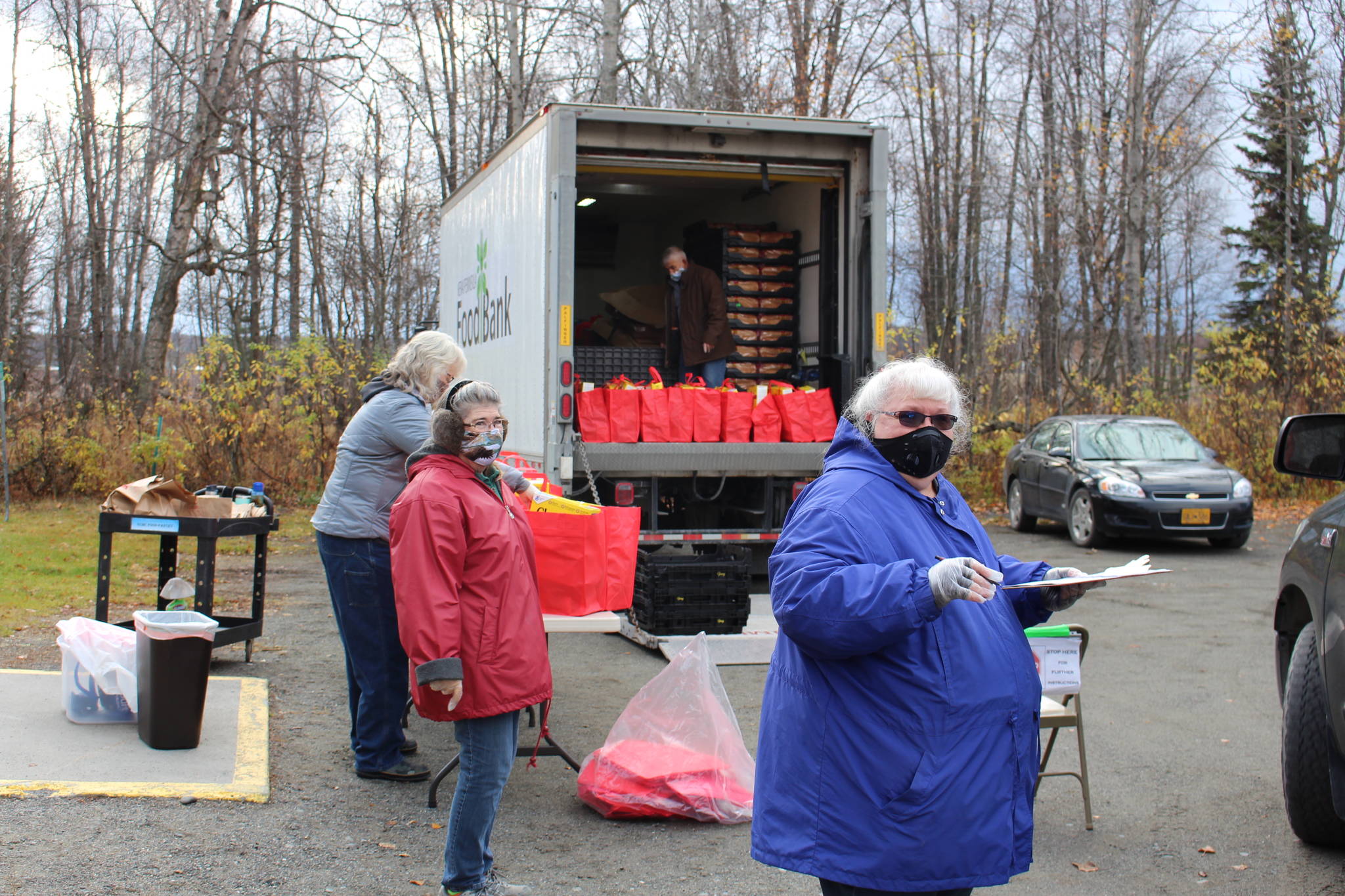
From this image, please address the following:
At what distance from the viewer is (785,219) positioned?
34.1 ft

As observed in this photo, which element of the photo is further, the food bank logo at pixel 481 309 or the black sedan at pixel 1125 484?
the black sedan at pixel 1125 484

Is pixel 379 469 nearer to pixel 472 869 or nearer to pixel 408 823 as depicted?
pixel 408 823

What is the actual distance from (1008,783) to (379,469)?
3.18 metres

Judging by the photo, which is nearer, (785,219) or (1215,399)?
(785,219)

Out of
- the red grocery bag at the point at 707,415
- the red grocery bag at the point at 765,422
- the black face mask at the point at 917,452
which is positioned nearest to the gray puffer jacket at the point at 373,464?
the black face mask at the point at 917,452

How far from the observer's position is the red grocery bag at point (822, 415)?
8727 millimetres

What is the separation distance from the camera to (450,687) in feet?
11.4

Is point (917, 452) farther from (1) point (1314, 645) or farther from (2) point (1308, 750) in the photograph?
(2) point (1308, 750)

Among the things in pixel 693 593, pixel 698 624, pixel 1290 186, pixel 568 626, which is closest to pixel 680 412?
pixel 693 593

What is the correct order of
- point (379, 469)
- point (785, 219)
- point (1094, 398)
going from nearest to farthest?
1. point (379, 469)
2. point (785, 219)
3. point (1094, 398)

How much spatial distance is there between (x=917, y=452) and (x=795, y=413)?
6.04 m

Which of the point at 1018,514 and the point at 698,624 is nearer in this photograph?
the point at 698,624

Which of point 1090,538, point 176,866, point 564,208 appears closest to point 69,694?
point 176,866

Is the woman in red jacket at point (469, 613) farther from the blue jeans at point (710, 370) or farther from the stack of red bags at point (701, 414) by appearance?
the blue jeans at point (710, 370)
